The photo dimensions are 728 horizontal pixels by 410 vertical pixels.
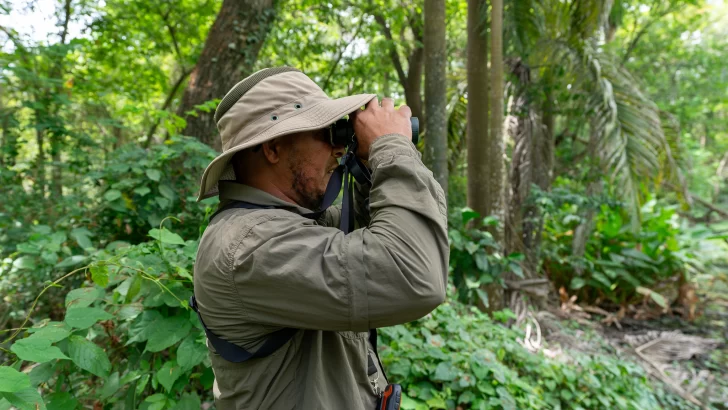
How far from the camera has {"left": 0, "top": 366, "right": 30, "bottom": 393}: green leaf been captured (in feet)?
3.79

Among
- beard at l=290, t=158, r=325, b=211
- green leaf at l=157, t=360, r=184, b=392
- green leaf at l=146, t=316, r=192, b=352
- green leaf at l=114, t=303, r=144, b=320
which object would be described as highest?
beard at l=290, t=158, r=325, b=211

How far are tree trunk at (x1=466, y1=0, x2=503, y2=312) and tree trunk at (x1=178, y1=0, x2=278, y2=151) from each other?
2072mm

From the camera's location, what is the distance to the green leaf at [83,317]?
159cm

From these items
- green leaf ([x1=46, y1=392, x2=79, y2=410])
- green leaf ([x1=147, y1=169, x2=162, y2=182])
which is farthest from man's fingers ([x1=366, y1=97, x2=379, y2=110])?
green leaf ([x1=147, y1=169, x2=162, y2=182])

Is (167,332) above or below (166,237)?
below

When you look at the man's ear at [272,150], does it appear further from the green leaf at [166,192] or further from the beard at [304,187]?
the green leaf at [166,192]

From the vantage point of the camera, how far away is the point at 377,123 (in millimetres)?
1341

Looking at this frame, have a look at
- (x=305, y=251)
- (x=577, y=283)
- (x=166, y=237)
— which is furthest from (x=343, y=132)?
(x=577, y=283)

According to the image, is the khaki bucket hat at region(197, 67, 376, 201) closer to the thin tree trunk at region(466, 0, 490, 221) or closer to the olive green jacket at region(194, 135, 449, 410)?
the olive green jacket at region(194, 135, 449, 410)

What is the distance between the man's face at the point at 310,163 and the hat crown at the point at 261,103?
0.09 m

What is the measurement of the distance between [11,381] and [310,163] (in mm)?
944

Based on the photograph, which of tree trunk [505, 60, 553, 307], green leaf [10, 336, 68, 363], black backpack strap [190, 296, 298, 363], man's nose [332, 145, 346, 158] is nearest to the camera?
black backpack strap [190, 296, 298, 363]

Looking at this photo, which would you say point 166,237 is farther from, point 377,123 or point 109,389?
point 377,123

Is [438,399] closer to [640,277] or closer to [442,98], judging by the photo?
[442,98]
